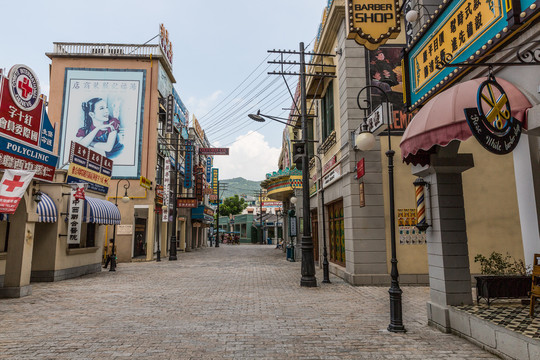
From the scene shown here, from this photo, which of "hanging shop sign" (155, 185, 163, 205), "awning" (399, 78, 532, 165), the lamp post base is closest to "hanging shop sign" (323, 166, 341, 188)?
the lamp post base

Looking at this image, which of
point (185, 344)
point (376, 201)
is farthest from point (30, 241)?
point (376, 201)

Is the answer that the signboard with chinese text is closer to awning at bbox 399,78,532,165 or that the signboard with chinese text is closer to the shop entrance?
awning at bbox 399,78,532,165

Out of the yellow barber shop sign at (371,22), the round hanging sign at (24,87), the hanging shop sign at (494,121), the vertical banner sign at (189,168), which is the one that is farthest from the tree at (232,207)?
the hanging shop sign at (494,121)

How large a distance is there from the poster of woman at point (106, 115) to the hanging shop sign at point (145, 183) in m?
1.20

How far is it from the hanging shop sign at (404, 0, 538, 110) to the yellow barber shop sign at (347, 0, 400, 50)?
26.9 inches

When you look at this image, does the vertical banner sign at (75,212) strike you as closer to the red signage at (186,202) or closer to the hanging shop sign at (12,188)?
the hanging shop sign at (12,188)

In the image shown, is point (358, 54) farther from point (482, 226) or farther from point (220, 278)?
point (220, 278)

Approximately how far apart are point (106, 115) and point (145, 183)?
579cm

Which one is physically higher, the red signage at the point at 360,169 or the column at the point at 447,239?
the red signage at the point at 360,169

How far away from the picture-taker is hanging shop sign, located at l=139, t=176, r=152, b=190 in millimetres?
23803

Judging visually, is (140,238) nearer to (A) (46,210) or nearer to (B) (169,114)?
(B) (169,114)

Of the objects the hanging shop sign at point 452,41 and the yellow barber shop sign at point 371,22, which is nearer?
the hanging shop sign at point 452,41

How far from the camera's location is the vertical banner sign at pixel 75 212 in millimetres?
14516

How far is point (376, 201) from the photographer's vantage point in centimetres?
1284
